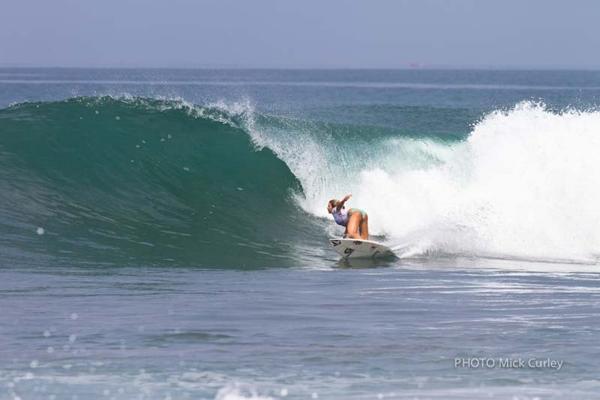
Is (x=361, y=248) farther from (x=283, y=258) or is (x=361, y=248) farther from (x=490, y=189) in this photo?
(x=490, y=189)

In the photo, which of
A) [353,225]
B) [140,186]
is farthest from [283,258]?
[140,186]

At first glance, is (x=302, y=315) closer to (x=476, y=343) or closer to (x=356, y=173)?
(x=476, y=343)

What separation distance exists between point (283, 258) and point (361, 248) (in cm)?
126

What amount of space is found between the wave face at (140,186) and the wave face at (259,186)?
1.7 inches

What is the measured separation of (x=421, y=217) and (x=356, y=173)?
450 centimetres

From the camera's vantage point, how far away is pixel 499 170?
72.0 ft

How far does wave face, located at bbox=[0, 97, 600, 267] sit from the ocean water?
2.2 inches

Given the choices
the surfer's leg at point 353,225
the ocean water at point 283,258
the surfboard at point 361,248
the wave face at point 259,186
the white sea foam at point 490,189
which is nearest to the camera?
the ocean water at point 283,258

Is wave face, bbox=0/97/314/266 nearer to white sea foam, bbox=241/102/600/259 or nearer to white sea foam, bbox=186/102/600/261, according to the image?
white sea foam, bbox=186/102/600/261

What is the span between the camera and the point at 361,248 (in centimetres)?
1684

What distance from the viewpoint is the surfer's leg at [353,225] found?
56.7 feet

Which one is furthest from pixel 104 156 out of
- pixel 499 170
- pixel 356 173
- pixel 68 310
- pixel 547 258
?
pixel 68 310

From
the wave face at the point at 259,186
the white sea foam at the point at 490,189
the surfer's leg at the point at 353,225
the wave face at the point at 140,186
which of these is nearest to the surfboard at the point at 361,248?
the surfer's leg at the point at 353,225

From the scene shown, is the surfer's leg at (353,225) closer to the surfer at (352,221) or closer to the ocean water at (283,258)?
the surfer at (352,221)
